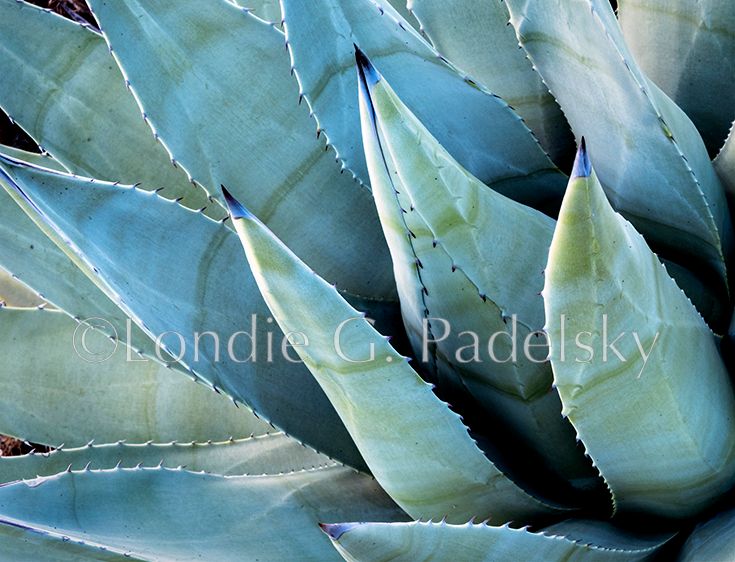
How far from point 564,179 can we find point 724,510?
16.0 inches

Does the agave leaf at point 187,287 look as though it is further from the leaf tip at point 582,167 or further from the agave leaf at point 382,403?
the leaf tip at point 582,167

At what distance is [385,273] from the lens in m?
1.19

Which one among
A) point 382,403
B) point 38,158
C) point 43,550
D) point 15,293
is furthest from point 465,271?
point 15,293

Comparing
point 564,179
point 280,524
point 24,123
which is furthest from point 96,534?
point 564,179

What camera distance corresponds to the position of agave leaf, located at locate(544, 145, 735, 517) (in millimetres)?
776

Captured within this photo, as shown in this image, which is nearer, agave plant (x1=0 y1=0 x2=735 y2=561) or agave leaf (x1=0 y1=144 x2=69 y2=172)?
agave plant (x1=0 y1=0 x2=735 y2=561)

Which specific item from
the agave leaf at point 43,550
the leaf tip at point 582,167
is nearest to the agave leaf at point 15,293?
the agave leaf at point 43,550

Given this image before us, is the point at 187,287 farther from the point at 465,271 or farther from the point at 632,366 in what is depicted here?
the point at 632,366

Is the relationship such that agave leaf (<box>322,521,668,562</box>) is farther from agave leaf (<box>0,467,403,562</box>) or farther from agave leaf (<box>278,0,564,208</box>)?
agave leaf (<box>278,0,564,208</box>)

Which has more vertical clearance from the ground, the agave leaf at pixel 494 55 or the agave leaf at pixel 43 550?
the agave leaf at pixel 494 55

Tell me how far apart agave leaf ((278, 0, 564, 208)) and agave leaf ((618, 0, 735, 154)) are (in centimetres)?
22

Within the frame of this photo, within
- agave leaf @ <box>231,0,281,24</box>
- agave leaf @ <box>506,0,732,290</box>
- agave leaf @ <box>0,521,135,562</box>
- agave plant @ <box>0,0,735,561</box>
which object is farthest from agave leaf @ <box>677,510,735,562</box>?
agave leaf @ <box>231,0,281,24</box>

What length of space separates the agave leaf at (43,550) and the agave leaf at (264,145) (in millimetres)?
410

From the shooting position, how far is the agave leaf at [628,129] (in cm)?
99
